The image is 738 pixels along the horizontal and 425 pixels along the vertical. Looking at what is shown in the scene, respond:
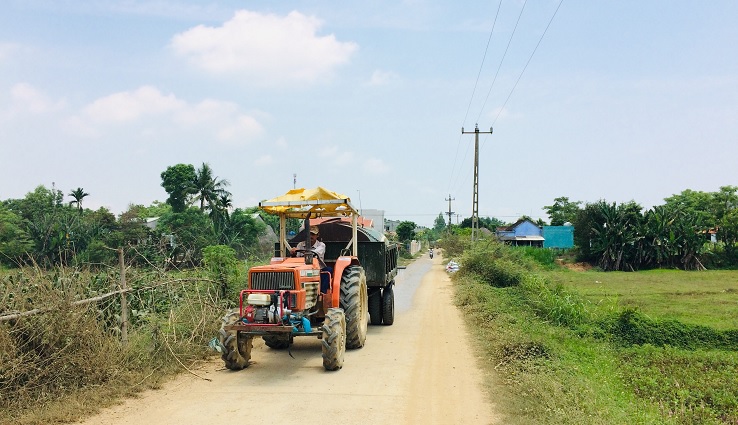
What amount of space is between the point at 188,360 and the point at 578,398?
5.68m

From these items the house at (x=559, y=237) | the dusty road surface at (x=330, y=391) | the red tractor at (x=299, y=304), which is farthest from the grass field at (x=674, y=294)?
the house at (x=559, y=237)

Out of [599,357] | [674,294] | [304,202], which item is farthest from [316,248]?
[674,294]

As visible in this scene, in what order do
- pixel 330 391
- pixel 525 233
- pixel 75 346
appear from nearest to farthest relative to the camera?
pixel 75 346, pixel 330 391, pixel 525 233

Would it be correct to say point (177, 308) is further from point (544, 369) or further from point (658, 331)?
point (658, 331)

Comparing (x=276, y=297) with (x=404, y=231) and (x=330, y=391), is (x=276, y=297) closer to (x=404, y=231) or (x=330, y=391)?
(x=330, y=391)

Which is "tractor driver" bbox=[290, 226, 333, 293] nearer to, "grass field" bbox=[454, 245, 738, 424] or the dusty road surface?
the dusty road surface

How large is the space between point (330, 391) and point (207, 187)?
138 ft

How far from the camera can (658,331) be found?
1262 centimetres

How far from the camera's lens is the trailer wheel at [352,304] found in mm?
9641

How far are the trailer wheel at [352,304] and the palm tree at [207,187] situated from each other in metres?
38.6

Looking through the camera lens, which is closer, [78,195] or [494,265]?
[494,265]

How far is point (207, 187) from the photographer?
4719cm

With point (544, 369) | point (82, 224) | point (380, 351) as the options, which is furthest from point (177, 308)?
point (82, 224)

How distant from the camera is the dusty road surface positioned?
21.3 feet
